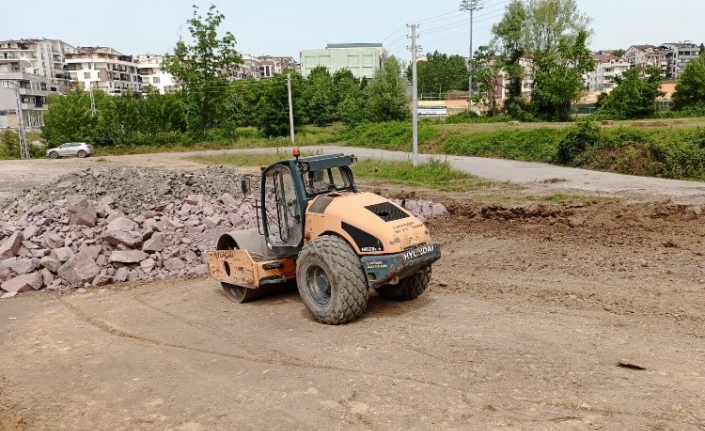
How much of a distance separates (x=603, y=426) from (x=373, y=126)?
45.3m

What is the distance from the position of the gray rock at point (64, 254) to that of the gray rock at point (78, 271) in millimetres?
193

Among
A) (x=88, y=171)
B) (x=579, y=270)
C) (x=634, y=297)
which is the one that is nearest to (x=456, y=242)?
(x=579, y=270)

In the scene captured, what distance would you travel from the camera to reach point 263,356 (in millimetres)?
6957

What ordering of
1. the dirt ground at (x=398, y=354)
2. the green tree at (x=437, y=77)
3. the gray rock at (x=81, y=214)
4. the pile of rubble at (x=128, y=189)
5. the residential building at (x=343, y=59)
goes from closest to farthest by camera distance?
1. the dirt ground at (x=398, y=354)
2. the gray rock at (x=81, y=214)
3. the pile of rubble at (x=128, y=189)
4. the green tree at (x=437, y=77)
5. the residential building at (x=343, y=59)

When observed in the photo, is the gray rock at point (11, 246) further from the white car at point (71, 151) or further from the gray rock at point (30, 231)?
the white car at point (71, 151)

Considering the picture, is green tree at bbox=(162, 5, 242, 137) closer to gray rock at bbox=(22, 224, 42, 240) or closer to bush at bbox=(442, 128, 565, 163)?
bush at bbox=(442, 128, 565, 163)

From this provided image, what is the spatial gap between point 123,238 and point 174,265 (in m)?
1.12

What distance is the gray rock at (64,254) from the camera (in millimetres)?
11133

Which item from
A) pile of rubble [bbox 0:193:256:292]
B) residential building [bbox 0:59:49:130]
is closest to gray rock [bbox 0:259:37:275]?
pile of rubble [bbox 0:193:256:292]

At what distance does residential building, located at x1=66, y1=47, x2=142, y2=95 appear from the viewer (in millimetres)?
125750

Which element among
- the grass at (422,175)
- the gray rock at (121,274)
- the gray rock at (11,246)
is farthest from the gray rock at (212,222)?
the grass at (422,175)

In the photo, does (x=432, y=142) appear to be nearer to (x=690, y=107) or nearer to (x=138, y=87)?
(x=690, y=107)

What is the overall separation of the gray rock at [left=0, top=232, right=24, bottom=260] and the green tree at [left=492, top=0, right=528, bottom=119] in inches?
1936

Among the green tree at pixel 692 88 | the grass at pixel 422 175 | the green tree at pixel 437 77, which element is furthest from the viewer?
the green tree at pixel 437 77
